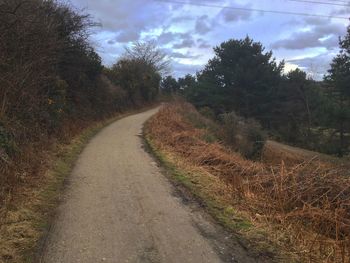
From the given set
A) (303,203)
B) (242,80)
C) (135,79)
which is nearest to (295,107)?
(242,80)

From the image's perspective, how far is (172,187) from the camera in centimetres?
1082

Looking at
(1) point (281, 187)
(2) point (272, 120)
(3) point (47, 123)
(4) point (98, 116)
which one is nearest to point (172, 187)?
(1) point (281, 187)

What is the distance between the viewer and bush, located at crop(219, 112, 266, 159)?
29.3 metres

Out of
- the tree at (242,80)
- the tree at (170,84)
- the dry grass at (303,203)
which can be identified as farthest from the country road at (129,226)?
the tree at (170,84)

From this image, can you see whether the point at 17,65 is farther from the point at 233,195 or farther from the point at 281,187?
the point at 281,187

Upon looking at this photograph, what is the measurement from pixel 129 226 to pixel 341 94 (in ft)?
139

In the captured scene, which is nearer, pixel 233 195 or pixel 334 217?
pixel 334 217

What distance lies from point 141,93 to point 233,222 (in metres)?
47.7

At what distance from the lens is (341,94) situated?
45875 mm

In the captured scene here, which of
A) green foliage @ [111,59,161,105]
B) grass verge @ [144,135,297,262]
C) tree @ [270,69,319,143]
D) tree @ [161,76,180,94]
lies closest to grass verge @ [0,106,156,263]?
grass verge @ [144,135,297,262]

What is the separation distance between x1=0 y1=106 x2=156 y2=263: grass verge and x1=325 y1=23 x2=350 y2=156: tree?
1375 inches

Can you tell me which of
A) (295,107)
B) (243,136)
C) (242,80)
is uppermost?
(242,80)

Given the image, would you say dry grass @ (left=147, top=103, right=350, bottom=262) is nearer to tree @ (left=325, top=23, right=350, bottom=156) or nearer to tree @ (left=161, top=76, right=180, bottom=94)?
tree @ (left=325, top=23, right=350, bottom=156)

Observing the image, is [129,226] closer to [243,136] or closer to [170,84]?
[243,136]
